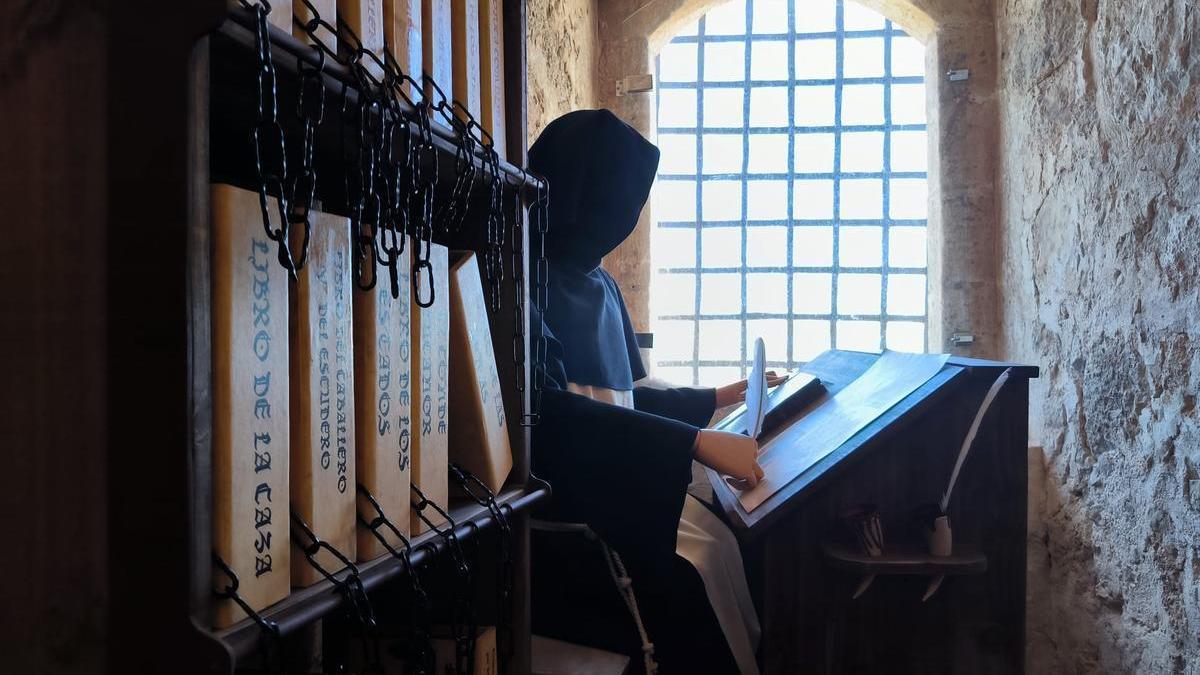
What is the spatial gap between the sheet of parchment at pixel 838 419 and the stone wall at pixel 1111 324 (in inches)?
29.4

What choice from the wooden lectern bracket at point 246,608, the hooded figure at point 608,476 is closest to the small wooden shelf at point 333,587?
the wooden lectern bracket at point 246,608

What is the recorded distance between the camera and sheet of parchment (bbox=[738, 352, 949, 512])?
1.45 m

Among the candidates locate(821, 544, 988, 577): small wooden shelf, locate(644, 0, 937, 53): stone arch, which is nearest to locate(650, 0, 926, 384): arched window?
locate(644, 0, 937, 53): stone arch

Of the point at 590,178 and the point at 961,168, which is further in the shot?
the point at 961,168

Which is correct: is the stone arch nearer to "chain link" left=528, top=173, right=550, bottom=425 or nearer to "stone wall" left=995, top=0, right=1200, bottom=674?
"stone wall" left=995, top=0, right=1200, bottom=674

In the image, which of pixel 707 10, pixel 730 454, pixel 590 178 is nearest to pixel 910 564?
pixel 730 454

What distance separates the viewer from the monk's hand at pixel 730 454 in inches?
58.8

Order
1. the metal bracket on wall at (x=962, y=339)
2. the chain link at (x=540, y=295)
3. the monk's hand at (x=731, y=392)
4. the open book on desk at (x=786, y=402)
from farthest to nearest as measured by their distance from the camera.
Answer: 1. the metal bracket on wall at (x=962, y=339)
2. the monk's hand at (x=731, y=392)
3. the open book on desk at (x=786, y=402)
4. the chain link at (x=540, y=295)

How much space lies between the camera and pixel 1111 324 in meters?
2.40

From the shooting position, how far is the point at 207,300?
52 centimetres

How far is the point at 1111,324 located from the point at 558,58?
6.90 ft

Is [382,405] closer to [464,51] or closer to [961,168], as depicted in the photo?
[464,51]

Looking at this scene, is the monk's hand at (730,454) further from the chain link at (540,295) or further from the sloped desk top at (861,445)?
the chain link at (540,295)

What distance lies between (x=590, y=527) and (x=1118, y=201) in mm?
1741
